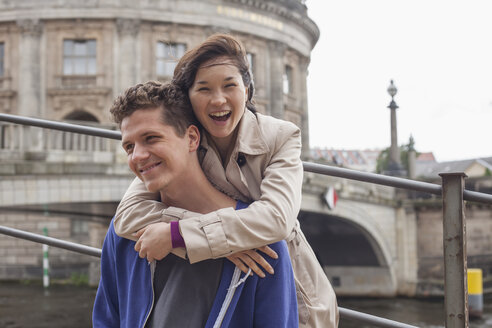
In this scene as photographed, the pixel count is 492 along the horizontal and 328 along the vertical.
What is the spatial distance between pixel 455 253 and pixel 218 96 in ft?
3.01

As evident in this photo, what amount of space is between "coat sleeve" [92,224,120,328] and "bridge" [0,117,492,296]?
9511 millimetres

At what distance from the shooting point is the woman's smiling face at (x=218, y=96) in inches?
69.2

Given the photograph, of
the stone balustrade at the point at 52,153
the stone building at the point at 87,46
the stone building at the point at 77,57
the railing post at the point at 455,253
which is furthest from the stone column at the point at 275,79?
the railing post at the point at 455,253

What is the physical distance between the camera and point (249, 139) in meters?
1.81

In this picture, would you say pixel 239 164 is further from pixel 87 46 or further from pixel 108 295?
pixel 87 46

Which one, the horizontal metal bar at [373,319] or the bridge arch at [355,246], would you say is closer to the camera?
the horizontal metal bar at [373,319]

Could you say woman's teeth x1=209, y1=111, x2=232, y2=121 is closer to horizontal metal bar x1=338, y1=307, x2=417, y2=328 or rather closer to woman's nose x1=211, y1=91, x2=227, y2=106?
woman's nose x1=211, y1=91, x2=227, y2=106

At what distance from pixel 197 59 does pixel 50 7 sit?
22666 mm

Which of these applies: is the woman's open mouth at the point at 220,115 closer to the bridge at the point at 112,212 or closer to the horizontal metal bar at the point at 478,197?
the horizontal metal bar at the point at 478,197

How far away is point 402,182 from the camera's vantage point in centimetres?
195

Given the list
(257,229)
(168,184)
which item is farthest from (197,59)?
(257,229)

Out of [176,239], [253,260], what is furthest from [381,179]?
[176,239]

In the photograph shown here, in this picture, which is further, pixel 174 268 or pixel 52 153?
pixel 52 153

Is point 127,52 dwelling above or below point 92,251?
above
